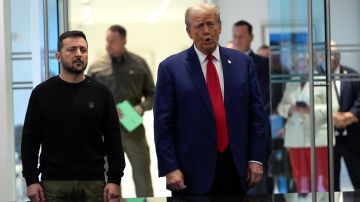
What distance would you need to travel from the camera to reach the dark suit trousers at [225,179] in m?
4.79

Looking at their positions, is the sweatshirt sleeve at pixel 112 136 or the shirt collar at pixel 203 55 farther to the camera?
the sweatshirt sleeve at pixel 112 136

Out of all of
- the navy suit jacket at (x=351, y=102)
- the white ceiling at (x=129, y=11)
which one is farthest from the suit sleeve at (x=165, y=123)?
the white ceiling at (x=129, y=11)

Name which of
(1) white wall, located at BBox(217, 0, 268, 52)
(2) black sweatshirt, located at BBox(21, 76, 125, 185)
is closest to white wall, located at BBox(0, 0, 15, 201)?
(2) black sweatshirt, located at BBox(21, 76, 125, 185)

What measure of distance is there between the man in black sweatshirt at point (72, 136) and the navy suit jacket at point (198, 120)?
0.32 m

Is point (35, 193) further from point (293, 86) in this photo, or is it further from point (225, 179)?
point (293, 86)

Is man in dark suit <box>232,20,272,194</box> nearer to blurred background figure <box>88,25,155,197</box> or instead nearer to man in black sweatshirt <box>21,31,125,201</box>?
blurred background figure <box>88,25,155,197</box>

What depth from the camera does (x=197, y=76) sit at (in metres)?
4.84

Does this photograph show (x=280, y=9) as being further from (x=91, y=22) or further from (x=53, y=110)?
(x=53, y=110)

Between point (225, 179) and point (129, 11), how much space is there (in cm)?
592

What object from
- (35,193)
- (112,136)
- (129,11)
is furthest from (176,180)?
(129,11)

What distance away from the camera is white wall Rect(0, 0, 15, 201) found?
6988 mm

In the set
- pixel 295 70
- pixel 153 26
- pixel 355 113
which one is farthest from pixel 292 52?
pixel 153 26

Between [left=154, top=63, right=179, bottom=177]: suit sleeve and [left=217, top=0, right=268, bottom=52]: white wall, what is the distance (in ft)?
24.9

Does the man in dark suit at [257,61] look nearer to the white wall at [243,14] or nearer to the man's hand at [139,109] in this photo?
the man's hand at [139,109]
